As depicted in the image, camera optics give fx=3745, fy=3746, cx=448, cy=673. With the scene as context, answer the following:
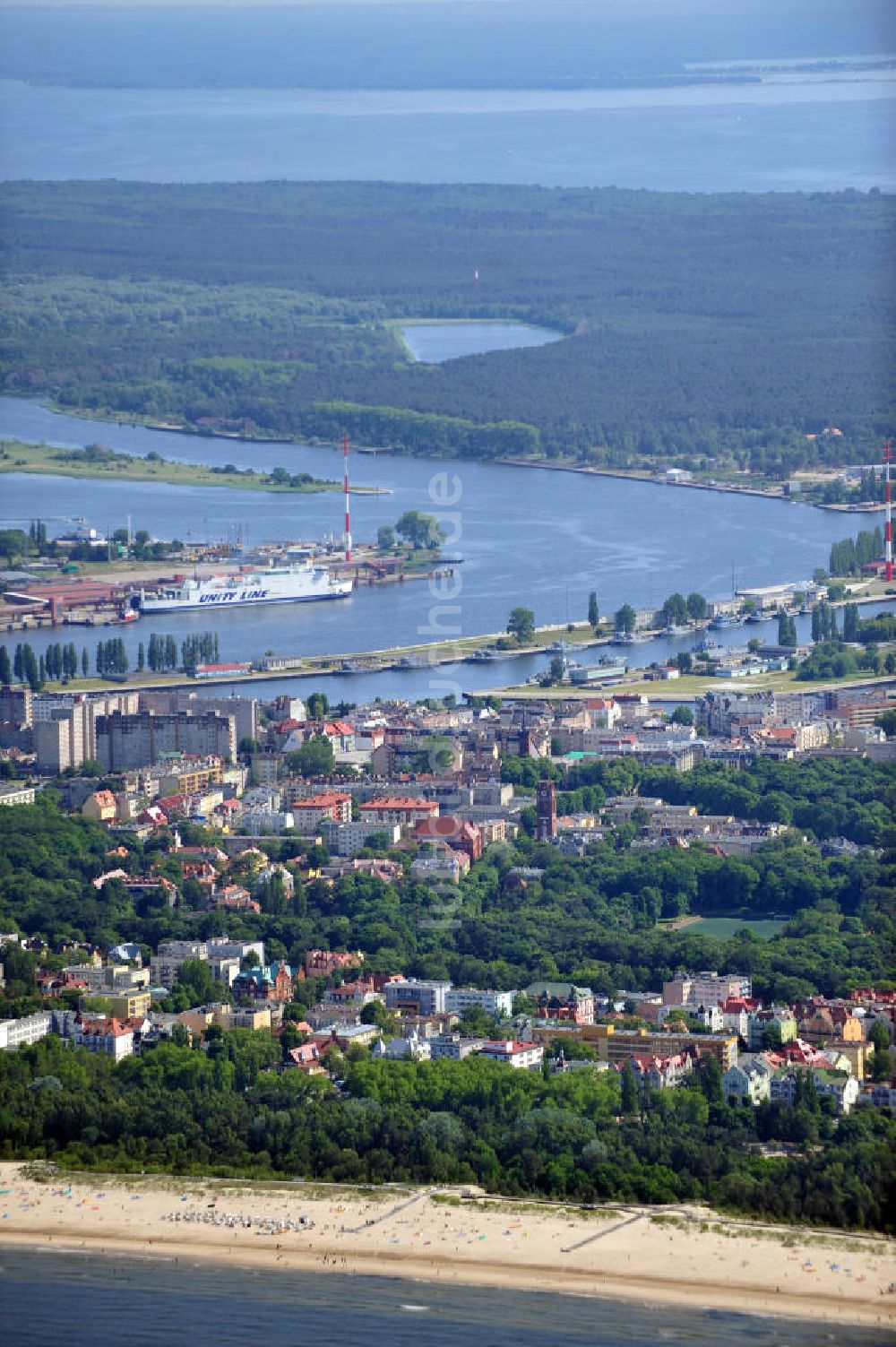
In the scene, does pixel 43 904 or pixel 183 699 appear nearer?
pixel 43 904

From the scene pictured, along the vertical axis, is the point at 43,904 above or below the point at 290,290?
below

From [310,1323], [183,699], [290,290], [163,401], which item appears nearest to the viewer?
[310,1323]

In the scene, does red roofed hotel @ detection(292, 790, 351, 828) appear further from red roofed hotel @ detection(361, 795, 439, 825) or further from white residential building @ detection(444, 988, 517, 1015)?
white residential building @ detection(444, 988, 517, 1015)

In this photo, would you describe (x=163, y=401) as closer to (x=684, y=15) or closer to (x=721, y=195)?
(x=684, y=15)

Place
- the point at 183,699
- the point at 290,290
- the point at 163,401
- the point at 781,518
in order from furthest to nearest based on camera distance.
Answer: the point at 290,290, the point at 163,401, the point at 781,518, the point at 183,699

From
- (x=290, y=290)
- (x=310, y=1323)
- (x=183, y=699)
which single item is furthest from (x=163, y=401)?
(x=310, y=1323)

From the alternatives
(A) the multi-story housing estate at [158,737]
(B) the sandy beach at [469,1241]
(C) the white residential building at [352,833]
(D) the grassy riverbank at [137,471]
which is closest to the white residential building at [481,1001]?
(B) the sandy beach at [469,1241]

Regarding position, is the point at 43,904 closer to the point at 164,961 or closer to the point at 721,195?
the point at 164,961
